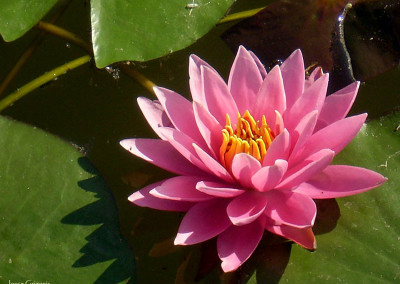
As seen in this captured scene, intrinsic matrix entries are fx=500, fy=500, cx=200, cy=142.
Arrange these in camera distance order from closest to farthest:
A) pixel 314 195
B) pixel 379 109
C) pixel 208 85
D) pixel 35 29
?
pixel 314 195 → pixel 208 85 → pixel 379 109 → pixel 35 29

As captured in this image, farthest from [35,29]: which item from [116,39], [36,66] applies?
→ [116,39]

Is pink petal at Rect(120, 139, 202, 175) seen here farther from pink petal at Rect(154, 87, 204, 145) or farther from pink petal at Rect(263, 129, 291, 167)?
pink petal at Rect(263, 129, 291, 167)

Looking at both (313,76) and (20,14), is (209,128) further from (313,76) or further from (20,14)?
(20,14)

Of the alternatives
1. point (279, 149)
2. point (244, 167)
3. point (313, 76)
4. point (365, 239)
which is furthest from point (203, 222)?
point (313, 76)

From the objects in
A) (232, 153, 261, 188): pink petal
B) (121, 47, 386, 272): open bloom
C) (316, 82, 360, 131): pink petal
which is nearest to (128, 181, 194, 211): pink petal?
(121, 47, 386, 272): open bloom

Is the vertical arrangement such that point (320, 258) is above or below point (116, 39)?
below

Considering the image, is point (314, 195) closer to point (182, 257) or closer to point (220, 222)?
point (220, 222)

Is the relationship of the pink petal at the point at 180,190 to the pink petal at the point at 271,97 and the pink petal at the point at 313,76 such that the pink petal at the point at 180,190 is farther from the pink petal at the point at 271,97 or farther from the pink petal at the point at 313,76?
the pink petal at the point at 313,76
